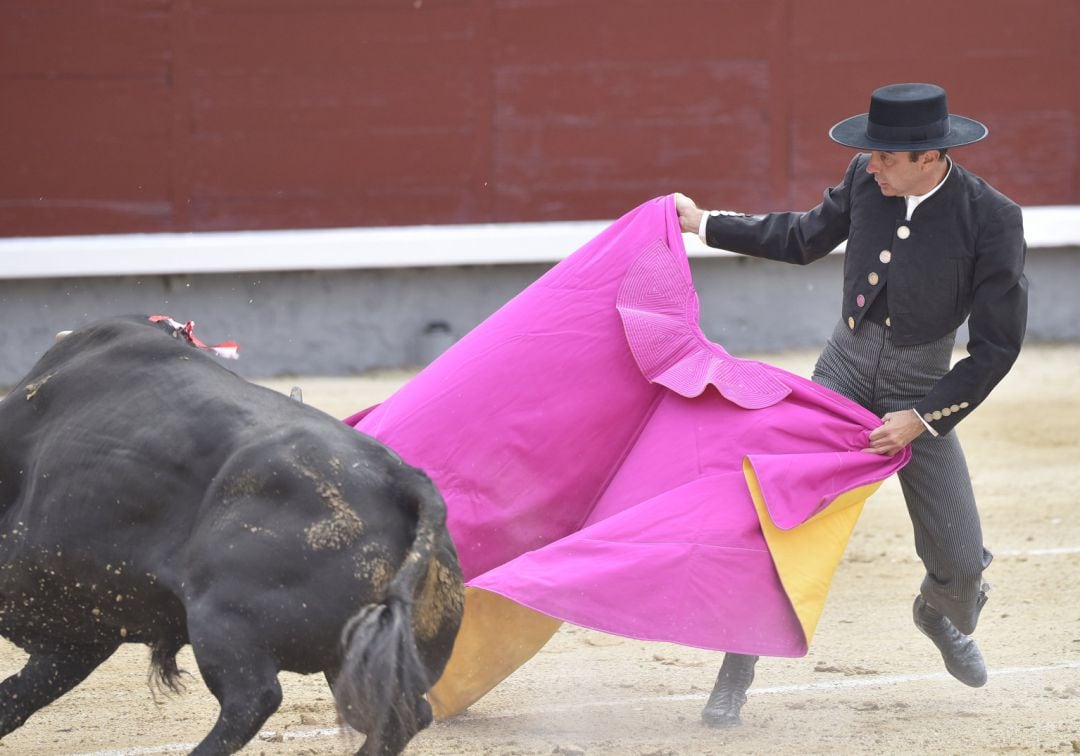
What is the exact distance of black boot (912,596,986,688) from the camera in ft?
11.7

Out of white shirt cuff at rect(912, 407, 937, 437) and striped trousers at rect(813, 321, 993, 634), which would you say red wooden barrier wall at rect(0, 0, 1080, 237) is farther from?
white shirt cuff at rect(912, 407, 937, 437)

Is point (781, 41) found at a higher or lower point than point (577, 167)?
higher

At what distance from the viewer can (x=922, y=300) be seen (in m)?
3.24

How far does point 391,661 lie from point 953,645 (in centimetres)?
167

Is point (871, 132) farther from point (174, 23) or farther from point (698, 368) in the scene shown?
point (174, 23)

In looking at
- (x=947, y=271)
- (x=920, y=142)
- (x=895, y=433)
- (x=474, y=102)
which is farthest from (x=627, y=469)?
(x=474, y=102)

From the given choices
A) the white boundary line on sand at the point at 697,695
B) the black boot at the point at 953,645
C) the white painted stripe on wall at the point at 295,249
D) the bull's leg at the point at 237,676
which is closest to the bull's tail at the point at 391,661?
the bull's leg at the point at 237,676

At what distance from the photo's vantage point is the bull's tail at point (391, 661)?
94.0 inches

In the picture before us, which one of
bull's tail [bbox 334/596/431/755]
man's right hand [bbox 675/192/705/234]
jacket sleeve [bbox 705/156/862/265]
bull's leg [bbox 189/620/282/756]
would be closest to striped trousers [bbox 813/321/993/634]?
jacket sleeve [bbox 705/156/862/265]

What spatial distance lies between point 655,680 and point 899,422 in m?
1.00

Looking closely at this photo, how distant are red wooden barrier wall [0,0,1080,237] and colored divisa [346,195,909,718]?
4660 mm

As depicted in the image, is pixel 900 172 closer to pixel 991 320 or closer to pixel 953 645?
pixel 991 320

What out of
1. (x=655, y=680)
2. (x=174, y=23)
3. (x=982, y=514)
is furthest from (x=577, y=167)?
(x=655, y=680)

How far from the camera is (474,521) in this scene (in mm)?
3154
